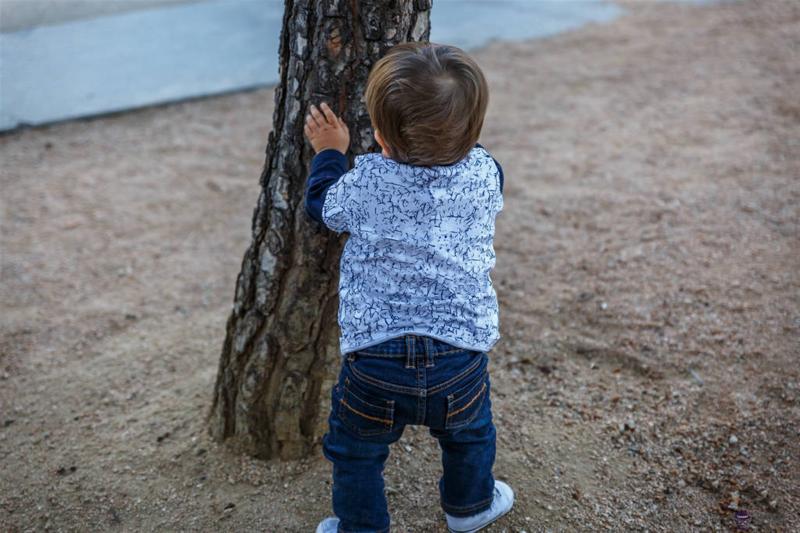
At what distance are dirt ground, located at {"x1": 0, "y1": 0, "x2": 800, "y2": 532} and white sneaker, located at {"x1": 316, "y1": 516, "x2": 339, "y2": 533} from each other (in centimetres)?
10

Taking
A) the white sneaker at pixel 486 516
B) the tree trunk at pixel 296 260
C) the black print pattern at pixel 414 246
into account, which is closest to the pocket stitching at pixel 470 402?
the black print pattern at pixel 414 246

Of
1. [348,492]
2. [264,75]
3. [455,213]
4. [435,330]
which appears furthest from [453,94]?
[264,75]

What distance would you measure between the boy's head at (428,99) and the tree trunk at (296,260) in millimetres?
190

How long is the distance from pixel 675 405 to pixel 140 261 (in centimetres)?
249

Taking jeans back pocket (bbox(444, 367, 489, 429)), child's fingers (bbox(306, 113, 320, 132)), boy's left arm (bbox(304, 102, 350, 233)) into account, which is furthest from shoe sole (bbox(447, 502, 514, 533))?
child's fingers (bbox(306, 113, 320, 132))

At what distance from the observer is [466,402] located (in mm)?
1835

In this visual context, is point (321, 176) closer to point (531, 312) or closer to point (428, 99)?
point (428, 99)

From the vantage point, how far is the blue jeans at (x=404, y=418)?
1.75m

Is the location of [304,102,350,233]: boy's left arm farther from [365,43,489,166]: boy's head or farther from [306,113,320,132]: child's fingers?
[365,43,489,166]: boy's head

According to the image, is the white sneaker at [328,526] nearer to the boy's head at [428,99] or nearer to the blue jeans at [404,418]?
the blue jeans at [404,418]

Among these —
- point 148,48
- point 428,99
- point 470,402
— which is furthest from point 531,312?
point 148,48

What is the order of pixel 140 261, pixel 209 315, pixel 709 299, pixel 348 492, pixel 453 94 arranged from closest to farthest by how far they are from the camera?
pixel 453 94 → pixel 348 492 → pixel 709 299 → pixel 209 315 → pixel 140 261

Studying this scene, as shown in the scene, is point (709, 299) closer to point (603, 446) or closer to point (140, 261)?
point (603, 446)

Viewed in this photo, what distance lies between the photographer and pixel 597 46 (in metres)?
6.07
